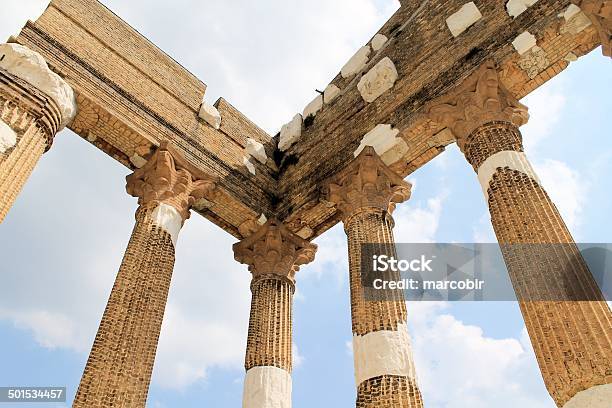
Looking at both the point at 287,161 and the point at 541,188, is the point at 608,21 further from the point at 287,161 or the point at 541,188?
the point at 287,161

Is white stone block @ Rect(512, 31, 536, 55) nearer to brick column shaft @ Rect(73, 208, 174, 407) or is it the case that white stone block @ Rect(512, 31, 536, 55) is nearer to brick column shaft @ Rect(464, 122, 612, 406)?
brick column shaft @ Rect(464, 122, 612, 406)

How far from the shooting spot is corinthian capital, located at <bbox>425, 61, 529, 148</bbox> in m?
9.55

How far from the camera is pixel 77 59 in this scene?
36.3ft

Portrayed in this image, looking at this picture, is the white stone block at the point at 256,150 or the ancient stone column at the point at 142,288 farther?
the white stone block at the point at 256,150

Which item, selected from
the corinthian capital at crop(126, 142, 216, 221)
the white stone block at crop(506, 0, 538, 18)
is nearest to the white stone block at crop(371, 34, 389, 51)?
the white stone block at crop(506, 0, 538, 18)

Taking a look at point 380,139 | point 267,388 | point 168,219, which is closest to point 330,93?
point 380,139

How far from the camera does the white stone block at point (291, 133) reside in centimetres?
1438

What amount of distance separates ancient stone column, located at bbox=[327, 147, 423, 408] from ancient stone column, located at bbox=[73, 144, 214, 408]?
127 inches

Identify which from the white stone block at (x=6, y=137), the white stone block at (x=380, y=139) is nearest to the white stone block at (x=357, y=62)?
the white stone block at (x=380, y=139)

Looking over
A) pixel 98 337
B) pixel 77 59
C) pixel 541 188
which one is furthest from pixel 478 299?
pixel 77 59

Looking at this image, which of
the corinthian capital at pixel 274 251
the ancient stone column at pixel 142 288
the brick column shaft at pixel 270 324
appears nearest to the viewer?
the ancient stone column at pixel 142 288

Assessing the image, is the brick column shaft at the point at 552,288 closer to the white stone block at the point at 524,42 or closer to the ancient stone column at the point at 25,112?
the white stone block at the point at 524,42

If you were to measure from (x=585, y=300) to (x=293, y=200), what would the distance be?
7420 mm

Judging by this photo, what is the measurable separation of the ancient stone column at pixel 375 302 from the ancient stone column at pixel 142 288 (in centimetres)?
323
